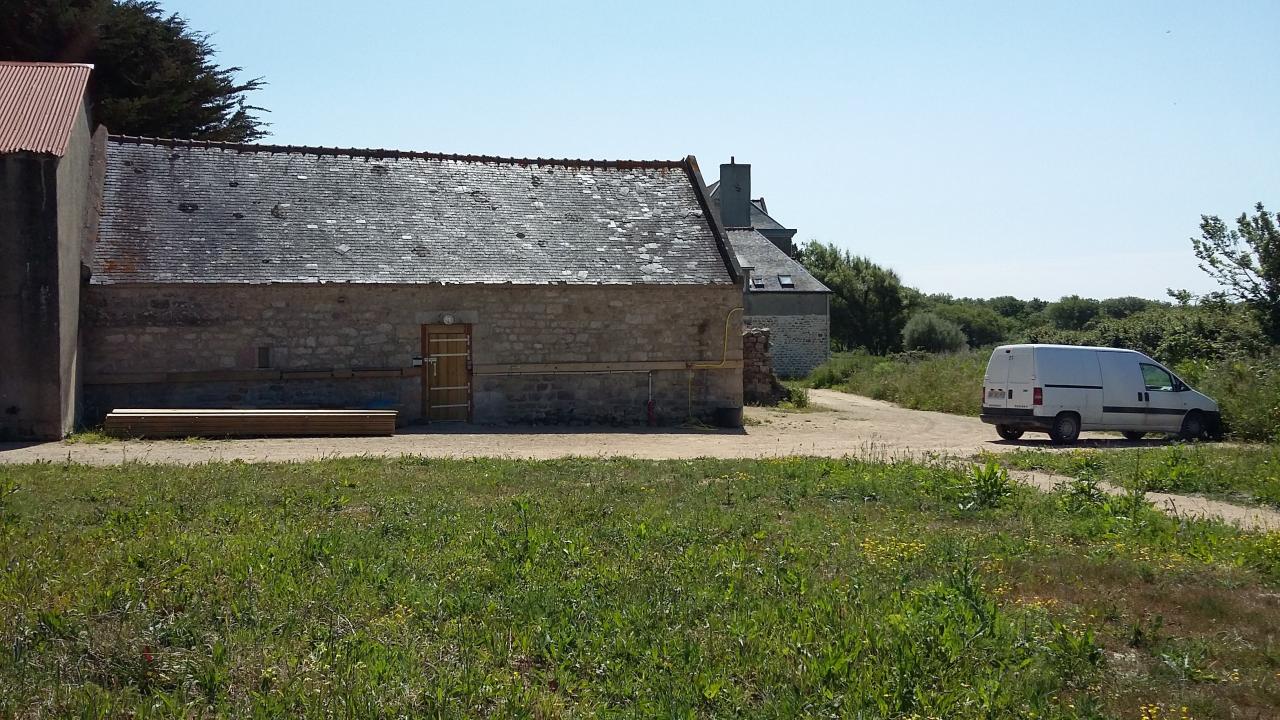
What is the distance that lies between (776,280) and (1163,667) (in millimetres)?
37585

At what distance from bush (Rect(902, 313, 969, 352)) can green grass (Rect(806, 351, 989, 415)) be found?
14557 millimetres

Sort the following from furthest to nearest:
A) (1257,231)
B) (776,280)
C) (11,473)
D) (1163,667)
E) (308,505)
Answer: (776,280) → (1257,231) → (11,473) → (308,505) → (1163,667)

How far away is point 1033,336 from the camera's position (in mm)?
37906

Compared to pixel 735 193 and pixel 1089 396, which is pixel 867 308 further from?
pixel 1089 396

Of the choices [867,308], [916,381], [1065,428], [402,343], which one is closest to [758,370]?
[916,381]

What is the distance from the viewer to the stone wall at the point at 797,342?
4234cm

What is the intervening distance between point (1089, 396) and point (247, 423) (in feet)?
47.3

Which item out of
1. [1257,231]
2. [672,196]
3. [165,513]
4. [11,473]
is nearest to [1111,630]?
[165,513]

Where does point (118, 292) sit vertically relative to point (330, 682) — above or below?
above

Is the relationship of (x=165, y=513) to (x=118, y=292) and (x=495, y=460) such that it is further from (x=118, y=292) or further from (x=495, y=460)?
(x=118, y=292)

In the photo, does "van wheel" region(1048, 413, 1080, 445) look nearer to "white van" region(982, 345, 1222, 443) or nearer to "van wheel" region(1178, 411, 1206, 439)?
"white van" region(982, 345, 1222, 443)

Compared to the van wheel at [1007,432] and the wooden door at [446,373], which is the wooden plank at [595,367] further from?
the van wheel at [1007,432]

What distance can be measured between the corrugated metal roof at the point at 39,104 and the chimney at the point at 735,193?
34.7 m

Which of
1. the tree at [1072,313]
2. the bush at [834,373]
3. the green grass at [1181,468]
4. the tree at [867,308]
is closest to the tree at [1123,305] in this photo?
the tree at [1072,313]
